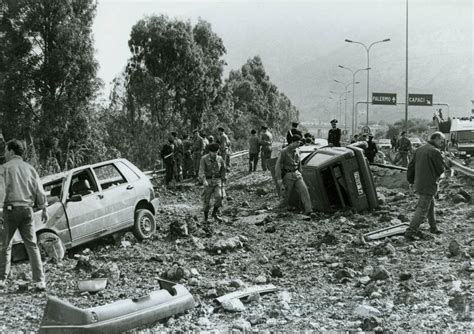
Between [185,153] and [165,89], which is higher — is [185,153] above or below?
below

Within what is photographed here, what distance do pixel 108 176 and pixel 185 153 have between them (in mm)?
10854

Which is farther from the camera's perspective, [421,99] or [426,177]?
[421,99]

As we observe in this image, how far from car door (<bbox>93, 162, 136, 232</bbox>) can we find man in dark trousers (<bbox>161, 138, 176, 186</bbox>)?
8859 mm

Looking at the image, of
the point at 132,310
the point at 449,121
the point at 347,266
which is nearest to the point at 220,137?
the point at 347,266

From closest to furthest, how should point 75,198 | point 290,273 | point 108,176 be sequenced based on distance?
1. point 290,273
2. point 75,198
3. point 108,176

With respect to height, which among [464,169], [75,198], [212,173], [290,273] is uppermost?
[212,173]

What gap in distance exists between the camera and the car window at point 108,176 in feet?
32.6

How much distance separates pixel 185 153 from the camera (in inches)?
827

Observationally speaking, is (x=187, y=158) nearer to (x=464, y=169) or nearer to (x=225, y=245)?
(x=464, y=169)

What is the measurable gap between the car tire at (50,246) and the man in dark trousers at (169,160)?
1073 centimetres

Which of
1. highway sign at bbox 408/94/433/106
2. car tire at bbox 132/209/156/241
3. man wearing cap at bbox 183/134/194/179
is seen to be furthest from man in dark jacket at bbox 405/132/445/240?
→ highway sign at bbox 408/94/433/106

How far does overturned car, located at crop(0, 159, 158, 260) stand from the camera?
865cm

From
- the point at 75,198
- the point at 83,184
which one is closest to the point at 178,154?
the point at 83,184

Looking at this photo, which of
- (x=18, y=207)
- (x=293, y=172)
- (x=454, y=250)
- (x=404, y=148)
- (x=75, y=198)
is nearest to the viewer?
(x=18, y=207)
